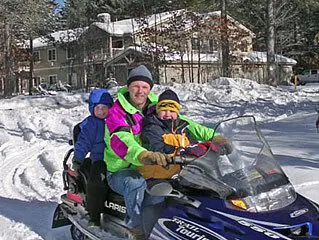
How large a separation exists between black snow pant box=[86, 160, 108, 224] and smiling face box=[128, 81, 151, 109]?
690 mm

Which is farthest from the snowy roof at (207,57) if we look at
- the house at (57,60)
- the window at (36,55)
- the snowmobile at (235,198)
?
the snowmobile at (235,198)

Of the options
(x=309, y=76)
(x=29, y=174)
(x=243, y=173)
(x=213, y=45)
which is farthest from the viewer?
(x=309, y=76)

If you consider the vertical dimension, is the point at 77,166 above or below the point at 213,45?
below

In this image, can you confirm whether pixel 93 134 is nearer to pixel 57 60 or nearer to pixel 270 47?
pixel 270 47

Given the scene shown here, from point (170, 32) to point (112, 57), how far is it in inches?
520

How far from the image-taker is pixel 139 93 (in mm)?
4543

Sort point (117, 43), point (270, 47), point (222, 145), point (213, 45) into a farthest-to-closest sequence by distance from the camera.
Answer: point (117, 43) → point (213, 45) → point (270, 47) → point (222, 145)

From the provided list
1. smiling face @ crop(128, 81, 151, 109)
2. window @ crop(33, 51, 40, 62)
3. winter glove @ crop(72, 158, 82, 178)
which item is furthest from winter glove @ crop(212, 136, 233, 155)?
window @ crop(33, 51, 40, 62)

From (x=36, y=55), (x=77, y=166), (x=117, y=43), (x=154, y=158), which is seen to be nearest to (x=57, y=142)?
(x=77, y=166)

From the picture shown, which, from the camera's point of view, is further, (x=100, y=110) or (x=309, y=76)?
(x=309, y=76)

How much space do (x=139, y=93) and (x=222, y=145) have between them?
1.08 meters

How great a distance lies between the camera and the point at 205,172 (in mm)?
3670

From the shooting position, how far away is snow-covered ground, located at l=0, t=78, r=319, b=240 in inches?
263

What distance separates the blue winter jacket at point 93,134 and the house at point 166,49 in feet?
89.3
